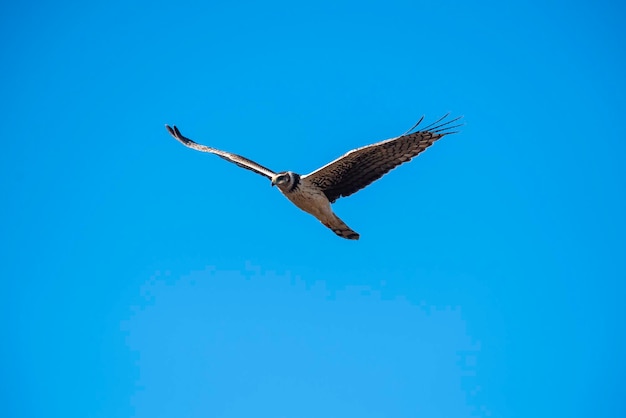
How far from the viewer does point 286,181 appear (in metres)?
14.4

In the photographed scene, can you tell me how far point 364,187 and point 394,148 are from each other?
101cm

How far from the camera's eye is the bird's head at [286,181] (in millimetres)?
14375


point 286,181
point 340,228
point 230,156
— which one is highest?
point 230,156

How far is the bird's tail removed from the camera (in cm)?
1494

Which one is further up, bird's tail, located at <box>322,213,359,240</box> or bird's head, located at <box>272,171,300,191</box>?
bird's head, located at <box>272,171,300,191</box>

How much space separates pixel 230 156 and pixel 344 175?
8.20 feet

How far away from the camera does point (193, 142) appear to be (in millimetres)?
17688

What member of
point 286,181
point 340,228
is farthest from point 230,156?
point 340,228

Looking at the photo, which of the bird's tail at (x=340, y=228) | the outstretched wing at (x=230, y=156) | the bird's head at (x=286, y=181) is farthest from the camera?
the outstretched wing at (x=230, y=156)

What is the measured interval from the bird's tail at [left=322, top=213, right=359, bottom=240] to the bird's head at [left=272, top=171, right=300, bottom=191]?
1.04 m

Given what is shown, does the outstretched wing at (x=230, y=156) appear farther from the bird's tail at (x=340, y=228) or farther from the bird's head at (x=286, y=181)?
the bird's tail at (x=340, y=228)

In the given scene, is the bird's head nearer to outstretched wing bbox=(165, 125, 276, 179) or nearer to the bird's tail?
outstretched wing bbox=(165, 125, 276, 179)

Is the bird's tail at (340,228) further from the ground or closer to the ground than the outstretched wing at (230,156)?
closer to the ground

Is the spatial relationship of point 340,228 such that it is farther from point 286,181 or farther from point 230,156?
point 230,156
